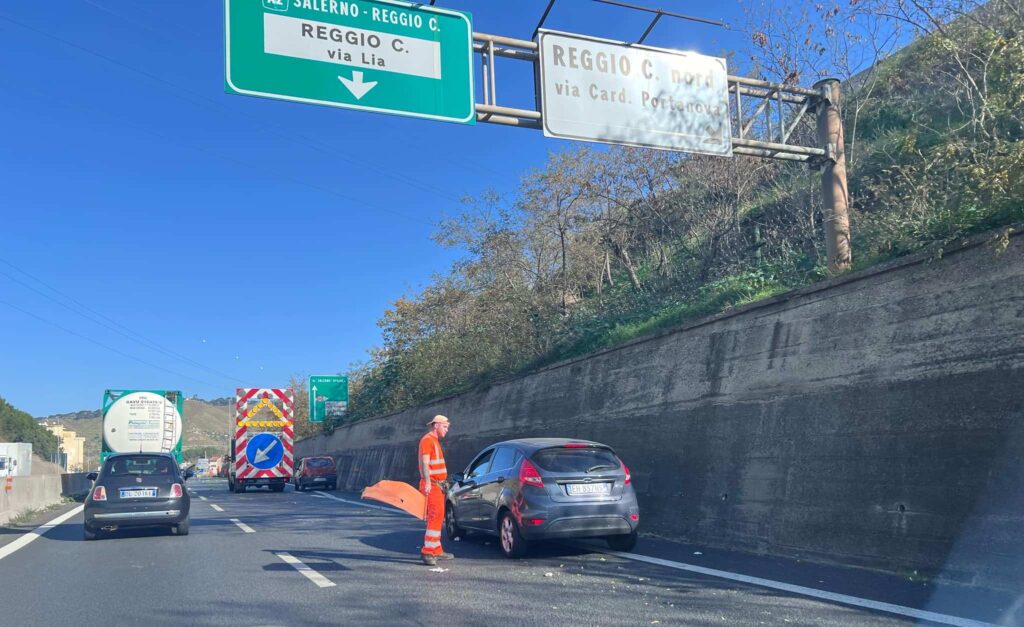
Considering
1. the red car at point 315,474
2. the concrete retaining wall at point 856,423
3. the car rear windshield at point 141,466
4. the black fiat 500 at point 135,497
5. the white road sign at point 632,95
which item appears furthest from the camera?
the red car at point 315,474

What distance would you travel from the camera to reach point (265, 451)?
97.9ft

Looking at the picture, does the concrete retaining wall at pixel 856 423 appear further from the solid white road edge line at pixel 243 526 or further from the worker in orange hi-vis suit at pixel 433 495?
the solid white road edge line at pixel 243 526

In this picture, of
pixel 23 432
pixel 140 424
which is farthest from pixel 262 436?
pixel 23 432

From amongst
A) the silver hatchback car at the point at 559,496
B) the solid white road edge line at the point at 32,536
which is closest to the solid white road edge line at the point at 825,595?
the silver hatchback car at the point at 559,496

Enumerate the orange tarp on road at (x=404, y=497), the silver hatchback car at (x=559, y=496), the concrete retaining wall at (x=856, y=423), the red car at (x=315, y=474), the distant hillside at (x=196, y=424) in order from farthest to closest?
1. the distant hillside at (x=196, y=424)
2. the red car at (x=315, y=474)
3. the orange tarp on road at (x=404, y=497)
4. the silver hatchback car at (x=559, y=496)
5. the concrete retaining wall at (x=856, y=423)

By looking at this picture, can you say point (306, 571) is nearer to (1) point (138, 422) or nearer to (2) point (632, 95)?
(2) point (632, 95)

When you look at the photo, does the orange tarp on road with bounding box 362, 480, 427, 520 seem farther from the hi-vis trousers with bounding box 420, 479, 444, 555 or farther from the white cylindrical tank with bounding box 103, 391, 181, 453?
the white cylindrical tank with bounding box 103, 391, 181, 453

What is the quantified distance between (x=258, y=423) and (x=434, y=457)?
69.4 ft

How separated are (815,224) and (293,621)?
1462 centimetres

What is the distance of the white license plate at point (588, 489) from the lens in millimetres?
9930

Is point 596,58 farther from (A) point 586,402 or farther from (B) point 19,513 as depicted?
(B) point 19,513

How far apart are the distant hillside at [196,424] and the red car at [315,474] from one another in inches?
4131

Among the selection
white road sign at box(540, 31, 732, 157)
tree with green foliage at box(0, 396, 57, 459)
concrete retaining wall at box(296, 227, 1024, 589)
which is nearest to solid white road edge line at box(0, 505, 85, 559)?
concrete retaining wall at box(296, 227, 1024, 589)

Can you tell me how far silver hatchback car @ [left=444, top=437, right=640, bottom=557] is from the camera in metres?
9.79
